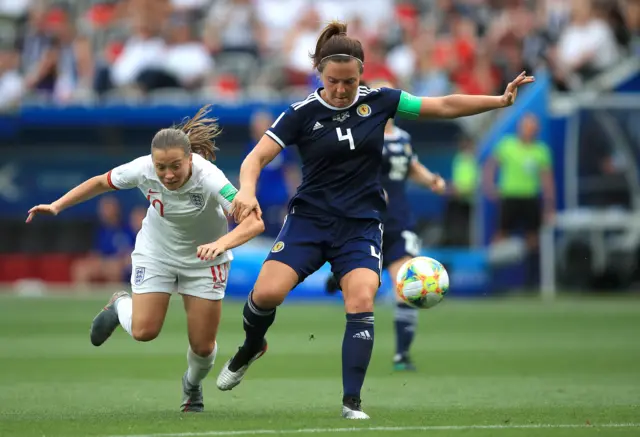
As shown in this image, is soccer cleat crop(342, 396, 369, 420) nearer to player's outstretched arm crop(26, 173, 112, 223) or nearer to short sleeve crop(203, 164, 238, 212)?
short sleeve crop(203, 164, 238, 212)

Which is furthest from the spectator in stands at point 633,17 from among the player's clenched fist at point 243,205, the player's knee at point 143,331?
the player's clenched fist at point 243,205

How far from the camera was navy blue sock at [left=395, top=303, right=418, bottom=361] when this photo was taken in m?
11.4

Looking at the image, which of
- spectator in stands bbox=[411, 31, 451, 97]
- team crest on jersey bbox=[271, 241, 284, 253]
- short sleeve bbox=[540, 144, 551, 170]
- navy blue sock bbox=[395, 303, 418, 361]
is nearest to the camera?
team crest on jersey bbox=[271, 241, 284, 253]

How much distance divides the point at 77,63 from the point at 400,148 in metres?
12.3

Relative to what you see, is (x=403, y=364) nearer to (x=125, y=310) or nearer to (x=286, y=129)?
(x=125, y=310)

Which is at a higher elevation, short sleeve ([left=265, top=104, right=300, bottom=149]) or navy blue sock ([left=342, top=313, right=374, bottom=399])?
short sleeve ([left=265, top=104, right=300, bottom=149])

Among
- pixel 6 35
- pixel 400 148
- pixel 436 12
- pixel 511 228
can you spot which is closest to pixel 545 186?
pixel 511 228

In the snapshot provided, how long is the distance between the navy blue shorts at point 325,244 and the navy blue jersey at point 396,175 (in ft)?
11.5

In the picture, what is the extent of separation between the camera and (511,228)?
20266 mm

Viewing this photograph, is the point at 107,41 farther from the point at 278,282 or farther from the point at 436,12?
the point at 278,282

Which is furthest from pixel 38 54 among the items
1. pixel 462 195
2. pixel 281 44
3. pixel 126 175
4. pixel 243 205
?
pixel 243 205

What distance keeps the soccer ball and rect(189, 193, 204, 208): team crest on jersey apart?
1474 mm

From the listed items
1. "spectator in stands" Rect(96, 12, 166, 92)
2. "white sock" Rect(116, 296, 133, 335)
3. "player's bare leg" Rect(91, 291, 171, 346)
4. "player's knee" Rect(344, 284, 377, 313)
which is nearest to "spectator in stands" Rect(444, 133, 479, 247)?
"spectator in stands" Rect(96, 12, 166, 92)

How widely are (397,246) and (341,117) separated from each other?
3731 mm
